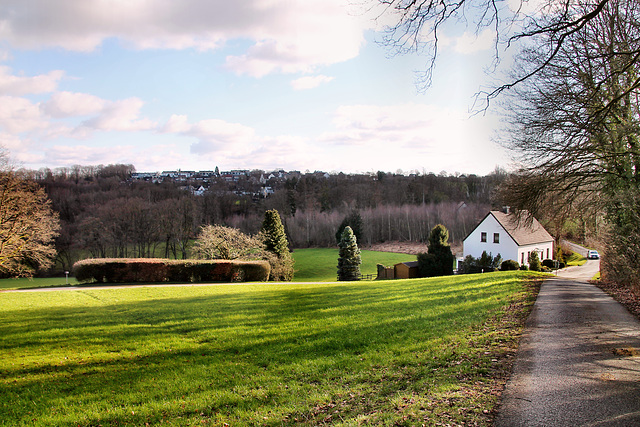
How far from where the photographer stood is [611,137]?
13766 mm

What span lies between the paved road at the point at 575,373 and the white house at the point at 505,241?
29381 millimetres

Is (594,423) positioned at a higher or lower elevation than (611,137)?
lower

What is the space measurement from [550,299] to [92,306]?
652 inches

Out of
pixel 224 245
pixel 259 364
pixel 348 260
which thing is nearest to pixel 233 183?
pixel 348 260

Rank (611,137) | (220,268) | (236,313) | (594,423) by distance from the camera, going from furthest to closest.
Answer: (220,268) → (611,137) → (236,313) → (594,423)

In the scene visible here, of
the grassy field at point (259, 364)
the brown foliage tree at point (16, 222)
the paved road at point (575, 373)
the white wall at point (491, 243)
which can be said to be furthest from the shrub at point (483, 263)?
the brown foliage tree at point (16, 222)

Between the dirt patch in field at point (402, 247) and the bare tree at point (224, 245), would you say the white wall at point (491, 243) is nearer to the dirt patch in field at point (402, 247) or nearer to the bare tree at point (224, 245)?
the dirt patch in field at point (402, 247)

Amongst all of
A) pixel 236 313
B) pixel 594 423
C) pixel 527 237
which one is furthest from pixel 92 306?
pixel 527 237

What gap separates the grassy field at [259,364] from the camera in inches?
187

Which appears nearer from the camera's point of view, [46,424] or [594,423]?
[594,423]

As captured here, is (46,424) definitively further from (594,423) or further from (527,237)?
(527,237)

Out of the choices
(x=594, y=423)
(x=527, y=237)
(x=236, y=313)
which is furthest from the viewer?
(x=527, y=237)

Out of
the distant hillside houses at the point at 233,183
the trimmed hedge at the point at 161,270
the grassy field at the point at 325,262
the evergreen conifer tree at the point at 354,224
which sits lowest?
the grassy field at the point at 325,262

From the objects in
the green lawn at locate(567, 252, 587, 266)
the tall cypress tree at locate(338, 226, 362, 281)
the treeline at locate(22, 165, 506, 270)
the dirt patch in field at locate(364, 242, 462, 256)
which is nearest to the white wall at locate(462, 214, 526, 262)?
the treeline at locate(22, 165, 506, 270)
